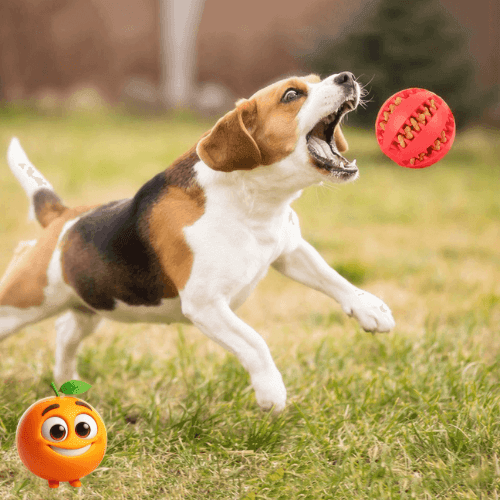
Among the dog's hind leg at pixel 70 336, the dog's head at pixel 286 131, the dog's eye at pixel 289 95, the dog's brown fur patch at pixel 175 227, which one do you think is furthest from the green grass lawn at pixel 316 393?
the dog's brown fur patch at pixel 175 227

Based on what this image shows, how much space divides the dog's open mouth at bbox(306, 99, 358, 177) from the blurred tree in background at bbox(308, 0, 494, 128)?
24.4 ft

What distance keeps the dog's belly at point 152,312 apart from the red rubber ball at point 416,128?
3.07 feet

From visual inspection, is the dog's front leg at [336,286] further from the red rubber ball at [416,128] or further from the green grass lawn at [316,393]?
the red rubber ball at [416,128]

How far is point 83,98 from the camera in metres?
13.9

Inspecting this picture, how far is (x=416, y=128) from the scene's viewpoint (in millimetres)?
2111

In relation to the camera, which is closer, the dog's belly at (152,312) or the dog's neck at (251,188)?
the dog's neck at (251,188)

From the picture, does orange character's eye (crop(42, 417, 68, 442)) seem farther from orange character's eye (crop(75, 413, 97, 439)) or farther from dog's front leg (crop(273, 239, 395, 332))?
dog's front leg (crop(273, 239, 395, 332))

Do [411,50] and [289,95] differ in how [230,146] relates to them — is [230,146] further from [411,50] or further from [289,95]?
[411,50]

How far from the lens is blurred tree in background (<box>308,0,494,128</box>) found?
9320 mm

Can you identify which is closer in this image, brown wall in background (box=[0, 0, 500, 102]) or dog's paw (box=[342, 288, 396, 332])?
dog's paw (box=[342, 288, 396, 332])

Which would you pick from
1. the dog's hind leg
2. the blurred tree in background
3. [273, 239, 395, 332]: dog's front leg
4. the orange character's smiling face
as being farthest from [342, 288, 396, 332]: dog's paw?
the blurred tree in background

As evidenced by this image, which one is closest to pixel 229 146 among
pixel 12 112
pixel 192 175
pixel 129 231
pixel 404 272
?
pixel 192 175

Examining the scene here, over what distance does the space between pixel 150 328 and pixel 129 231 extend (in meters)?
1.48

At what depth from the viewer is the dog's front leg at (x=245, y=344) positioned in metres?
2.08
